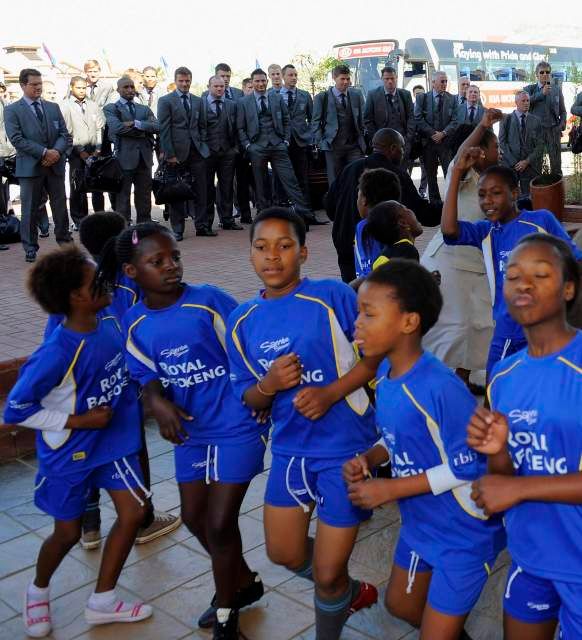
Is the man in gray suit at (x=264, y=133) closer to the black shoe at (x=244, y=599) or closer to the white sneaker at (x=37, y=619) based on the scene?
the black shoe at (x=244, y=599)

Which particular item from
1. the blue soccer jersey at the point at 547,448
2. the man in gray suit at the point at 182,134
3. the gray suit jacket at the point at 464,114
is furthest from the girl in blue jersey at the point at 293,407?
the gray suit jacket at the point at 464,114

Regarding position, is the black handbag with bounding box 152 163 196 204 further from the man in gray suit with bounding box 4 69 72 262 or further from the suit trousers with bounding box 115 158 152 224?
the man in gray suit with bounding box 4 69 72 262

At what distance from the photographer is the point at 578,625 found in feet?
7.20

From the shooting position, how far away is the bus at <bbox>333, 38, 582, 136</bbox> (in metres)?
25.6

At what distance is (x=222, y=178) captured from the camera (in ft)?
40.4

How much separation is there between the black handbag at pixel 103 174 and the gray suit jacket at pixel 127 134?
0.18m

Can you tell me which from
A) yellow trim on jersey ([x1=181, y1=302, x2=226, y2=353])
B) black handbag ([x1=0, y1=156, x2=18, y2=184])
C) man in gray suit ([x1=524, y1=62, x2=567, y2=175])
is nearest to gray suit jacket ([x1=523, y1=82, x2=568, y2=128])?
man in gray suit ([x1=524, y1=62, x2=567, y2=175])

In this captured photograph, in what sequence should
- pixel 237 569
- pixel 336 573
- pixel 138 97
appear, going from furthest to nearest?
pixel 138 97 → pixel 237 569 → pixel 336 573

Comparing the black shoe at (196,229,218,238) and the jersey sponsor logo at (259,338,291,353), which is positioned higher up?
the jersey sponsor logo at (259,338,291,353)

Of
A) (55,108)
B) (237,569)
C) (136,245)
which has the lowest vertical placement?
(237,569)

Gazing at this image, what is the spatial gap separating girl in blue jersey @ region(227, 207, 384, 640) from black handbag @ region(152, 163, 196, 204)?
27.2 ft

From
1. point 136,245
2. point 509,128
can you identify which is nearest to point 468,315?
point 136,245

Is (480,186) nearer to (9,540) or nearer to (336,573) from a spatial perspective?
(336,573)

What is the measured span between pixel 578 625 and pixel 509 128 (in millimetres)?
11665
